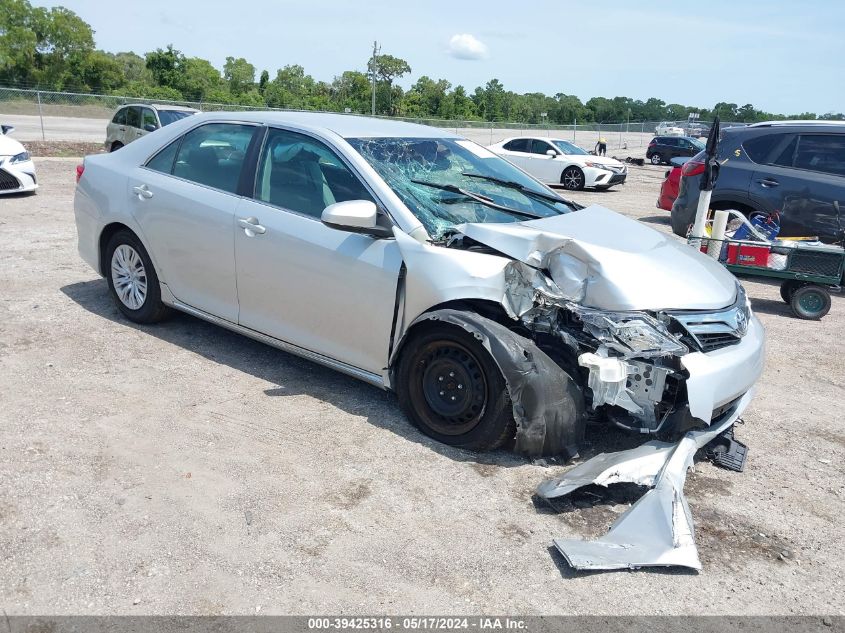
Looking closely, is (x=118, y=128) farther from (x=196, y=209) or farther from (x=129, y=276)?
(x=196, y=209)

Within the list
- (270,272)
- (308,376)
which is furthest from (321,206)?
(308,376)

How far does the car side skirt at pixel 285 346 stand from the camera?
14.3 feet

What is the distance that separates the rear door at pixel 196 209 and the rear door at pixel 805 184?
Answer: 22.4ft

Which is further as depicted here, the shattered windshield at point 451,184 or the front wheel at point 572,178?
the front wheel at point 572,178

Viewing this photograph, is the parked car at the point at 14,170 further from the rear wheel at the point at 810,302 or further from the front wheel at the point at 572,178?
the front wheel at the point at 572,178

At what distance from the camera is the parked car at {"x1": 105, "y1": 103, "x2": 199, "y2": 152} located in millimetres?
17000

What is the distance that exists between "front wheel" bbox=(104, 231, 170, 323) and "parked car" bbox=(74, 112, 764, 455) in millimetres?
75

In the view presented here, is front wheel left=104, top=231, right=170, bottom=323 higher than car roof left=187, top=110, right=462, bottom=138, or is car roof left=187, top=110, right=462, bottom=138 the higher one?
car roof left=187, top=110, right=462, bottom=138

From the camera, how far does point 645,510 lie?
3328 mm

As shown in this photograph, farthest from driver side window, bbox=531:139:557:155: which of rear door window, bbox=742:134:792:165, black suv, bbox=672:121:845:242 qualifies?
rear door window, bbox=742:134:792:165

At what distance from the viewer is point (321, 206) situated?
4535 mm

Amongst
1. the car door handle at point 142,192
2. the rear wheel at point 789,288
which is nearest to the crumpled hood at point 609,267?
the car door handle at point 142,192

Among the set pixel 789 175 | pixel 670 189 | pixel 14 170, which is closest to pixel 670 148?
pixel 670 189

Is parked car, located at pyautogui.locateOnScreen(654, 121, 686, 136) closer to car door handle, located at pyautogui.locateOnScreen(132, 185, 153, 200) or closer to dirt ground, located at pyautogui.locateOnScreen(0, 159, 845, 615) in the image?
car door handle, located at pyautogui.locateOnScreen(132, 185, 153, 200)
